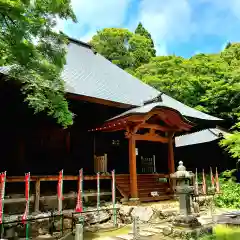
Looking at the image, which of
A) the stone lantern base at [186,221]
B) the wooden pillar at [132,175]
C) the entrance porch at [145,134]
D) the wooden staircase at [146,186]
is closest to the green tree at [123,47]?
the entrance porch at [145,134]

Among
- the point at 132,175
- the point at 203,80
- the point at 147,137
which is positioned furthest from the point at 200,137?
the point at 132,175

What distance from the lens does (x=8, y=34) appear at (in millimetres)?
6188

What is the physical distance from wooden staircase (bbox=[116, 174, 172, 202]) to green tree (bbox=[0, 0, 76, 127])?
487 centimetres

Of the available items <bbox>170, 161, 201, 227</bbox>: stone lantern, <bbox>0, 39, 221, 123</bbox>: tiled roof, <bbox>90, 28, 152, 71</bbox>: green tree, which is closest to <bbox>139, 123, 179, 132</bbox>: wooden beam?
<bbox>0, 39, 221, 123</bbox>: tiled roof

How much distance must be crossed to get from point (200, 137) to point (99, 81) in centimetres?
842

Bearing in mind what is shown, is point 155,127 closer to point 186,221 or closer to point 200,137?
point 186,221

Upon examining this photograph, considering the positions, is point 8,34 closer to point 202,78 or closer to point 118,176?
point 118,176

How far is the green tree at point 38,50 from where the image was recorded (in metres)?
6.16

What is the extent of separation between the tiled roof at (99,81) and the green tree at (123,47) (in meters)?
16.7

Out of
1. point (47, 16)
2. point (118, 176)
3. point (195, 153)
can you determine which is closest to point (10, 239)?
point (118, 176)

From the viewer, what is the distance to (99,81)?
1377cm

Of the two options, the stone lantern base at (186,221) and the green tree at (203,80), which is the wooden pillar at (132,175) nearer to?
the stone lantern base at (186,221)

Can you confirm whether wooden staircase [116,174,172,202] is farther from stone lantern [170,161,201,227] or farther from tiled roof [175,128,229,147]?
tiled roof [175,128,229,147]

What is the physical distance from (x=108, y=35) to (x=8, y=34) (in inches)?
1222
